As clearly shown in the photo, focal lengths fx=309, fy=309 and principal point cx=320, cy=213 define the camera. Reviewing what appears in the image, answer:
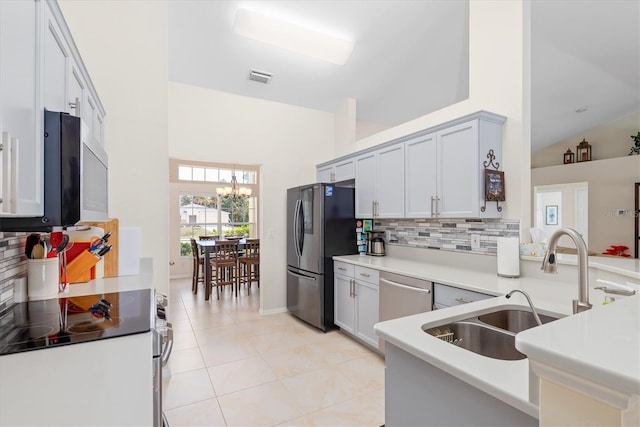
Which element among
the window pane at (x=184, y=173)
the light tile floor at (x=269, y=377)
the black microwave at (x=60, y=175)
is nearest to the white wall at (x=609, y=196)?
the light tile floor at (x=269, y=377)

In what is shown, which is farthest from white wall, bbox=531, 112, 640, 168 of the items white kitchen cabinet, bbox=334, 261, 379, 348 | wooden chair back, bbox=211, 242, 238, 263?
wooden chair back, bbox=211, 242, 238, 263

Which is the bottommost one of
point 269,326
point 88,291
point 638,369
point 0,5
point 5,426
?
point 269,326

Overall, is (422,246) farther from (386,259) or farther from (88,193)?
(88,193)

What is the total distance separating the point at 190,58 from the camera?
337 centimetres

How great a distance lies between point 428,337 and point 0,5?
1.56m

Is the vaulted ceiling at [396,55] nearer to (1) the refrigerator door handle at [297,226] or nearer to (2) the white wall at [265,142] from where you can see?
(2) the white wall at [265,142]

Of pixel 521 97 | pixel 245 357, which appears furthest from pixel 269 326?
pixel 521 97

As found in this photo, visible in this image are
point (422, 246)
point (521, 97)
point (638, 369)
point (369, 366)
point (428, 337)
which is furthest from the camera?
point (422, 246)

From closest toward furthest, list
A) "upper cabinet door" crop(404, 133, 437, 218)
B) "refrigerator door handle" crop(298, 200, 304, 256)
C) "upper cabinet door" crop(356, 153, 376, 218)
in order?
"upper cabinet door" crop(404, 133, 437, 218) → "upper cabinet door" crop(356, 153, 376, 218) → "refrigerator door handle" crop(298, 200, 304, 256)

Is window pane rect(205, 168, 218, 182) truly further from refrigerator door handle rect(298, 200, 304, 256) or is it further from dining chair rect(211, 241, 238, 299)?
refrigerator door handle rect(298, 200, 304, 256)

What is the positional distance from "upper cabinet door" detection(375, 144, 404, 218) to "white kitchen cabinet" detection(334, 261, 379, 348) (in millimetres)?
668

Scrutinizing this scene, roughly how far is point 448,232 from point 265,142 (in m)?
2.60

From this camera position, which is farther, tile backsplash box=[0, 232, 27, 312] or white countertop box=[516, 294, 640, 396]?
tile backsplash box=[0, 232, 27, 312]

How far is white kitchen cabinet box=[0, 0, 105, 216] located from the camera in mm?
792
